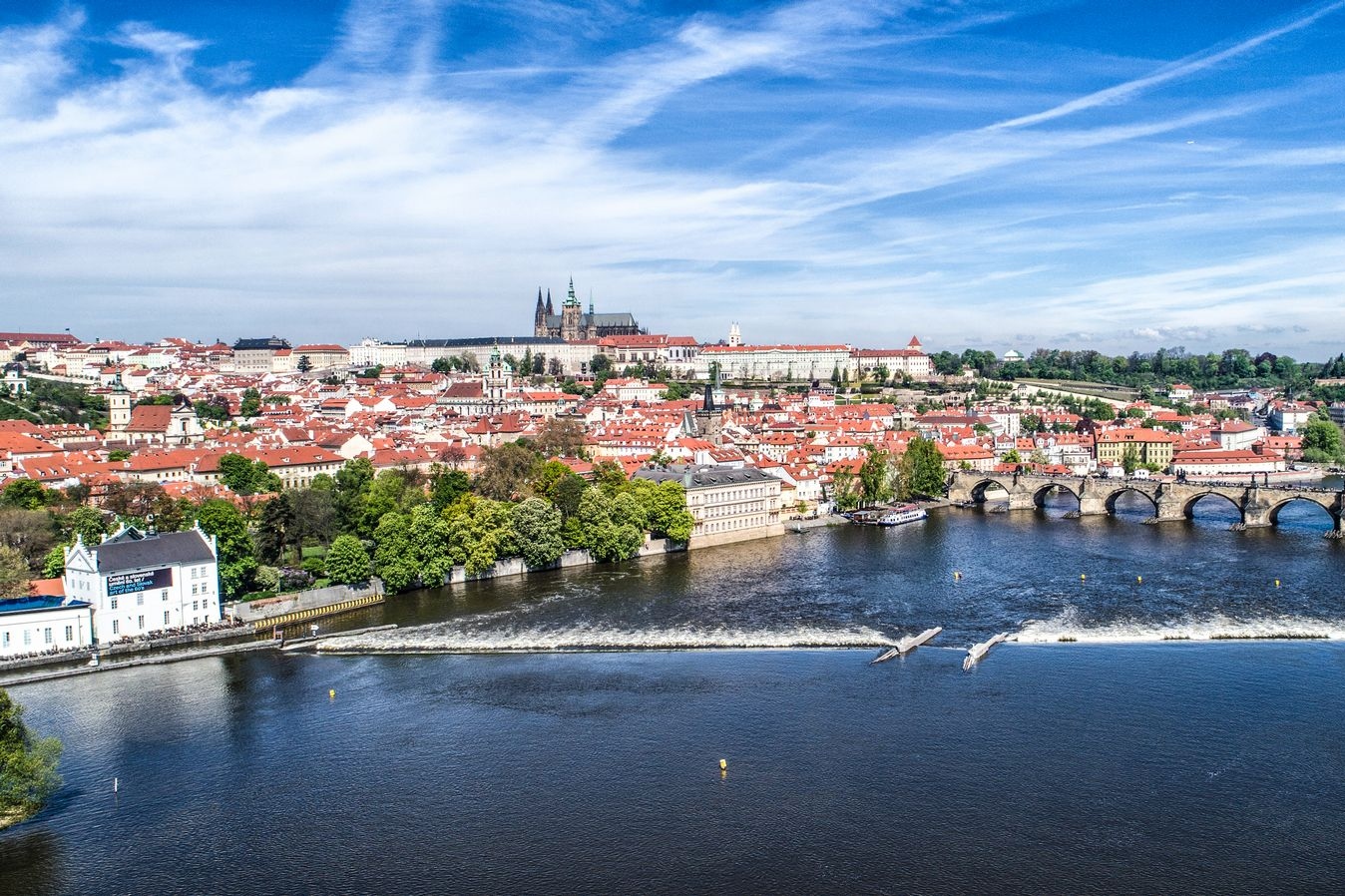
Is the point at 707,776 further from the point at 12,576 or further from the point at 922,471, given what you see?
the point at 922,471

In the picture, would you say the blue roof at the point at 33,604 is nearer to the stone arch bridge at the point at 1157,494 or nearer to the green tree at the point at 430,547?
the green tree at the point at 430,547

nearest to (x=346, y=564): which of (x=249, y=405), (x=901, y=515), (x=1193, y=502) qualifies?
(x=901, y=515)

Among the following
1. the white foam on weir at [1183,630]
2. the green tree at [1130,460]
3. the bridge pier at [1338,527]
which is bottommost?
the white foam on weir at [1183,630]

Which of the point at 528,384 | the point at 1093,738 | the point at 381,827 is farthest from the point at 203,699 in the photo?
the point at 528,384

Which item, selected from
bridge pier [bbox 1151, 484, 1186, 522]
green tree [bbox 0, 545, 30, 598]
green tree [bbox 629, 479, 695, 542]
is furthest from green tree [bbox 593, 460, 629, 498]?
bridge pier [bbox 1151, 484, 1186, 522]

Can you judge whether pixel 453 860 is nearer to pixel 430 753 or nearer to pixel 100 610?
pixel 430 753

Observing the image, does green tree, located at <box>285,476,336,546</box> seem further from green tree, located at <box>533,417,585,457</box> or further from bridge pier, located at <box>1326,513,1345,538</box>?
bridge pier, located at <box>1326,513,1345,538</box>

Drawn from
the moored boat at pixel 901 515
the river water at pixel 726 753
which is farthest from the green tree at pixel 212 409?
the river water at pixel 726 753

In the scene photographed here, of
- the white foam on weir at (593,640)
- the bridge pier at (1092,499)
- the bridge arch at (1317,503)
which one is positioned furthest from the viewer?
the bridge pier at (1092,499)
